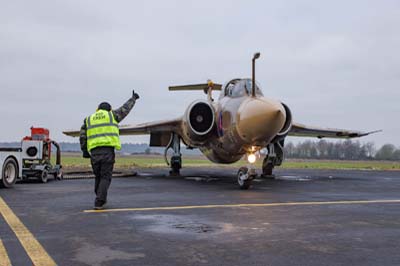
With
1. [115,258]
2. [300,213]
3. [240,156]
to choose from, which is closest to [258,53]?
[240,156]

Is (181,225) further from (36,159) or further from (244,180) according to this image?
(36,159)

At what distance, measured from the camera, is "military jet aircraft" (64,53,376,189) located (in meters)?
11.3

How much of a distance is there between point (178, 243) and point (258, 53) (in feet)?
25.7

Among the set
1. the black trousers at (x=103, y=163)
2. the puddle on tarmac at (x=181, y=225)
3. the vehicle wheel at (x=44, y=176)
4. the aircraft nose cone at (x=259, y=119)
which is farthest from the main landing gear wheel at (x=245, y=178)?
the vehicle wheel at (x=44, y=176)

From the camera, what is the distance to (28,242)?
456 centimetres

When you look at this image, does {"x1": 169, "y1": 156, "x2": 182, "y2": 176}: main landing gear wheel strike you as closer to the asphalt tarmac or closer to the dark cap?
the asphalt tarmac

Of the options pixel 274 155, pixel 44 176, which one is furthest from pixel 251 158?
pixel 44 176

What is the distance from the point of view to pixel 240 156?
15.0 meters

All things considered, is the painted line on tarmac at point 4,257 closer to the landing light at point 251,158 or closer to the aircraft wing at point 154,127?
the landing light at point 251,158

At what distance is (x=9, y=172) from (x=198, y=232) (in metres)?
8.16

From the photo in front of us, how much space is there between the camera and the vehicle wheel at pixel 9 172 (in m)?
11.2

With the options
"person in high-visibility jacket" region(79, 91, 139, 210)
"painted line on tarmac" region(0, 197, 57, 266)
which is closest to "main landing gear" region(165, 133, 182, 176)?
"person in high-visibility jacket" region(79, 91, 139, 210)

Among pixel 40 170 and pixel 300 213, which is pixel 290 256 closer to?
pixel 300 213

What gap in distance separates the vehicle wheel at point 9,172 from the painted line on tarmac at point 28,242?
492cm
